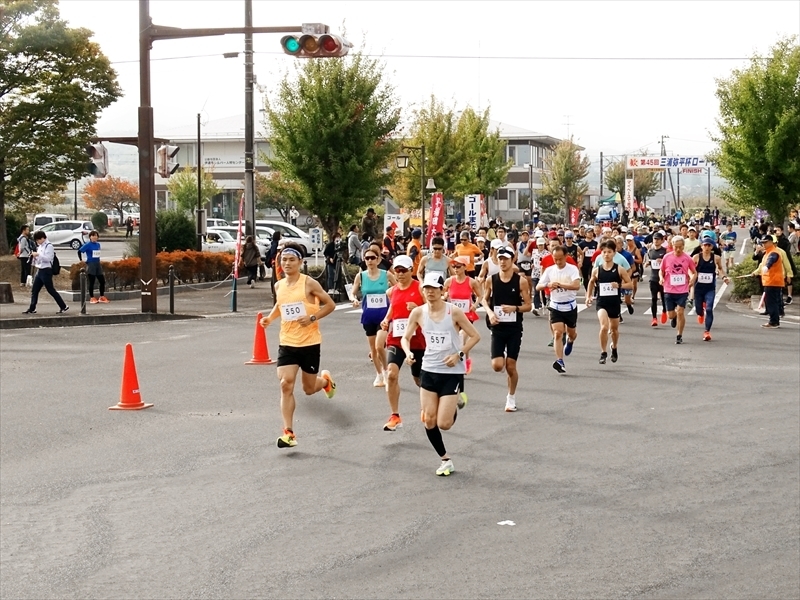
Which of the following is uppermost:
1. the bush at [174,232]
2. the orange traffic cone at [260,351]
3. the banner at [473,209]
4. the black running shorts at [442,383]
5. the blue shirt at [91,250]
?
the banner at [473,209]

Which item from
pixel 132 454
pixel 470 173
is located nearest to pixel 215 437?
pixel 132 454

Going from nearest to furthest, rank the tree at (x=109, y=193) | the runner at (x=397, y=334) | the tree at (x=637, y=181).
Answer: the runner at (x=397, y=334) < the tree at (x=109, y=193) < the tree at (x=637, y=181)

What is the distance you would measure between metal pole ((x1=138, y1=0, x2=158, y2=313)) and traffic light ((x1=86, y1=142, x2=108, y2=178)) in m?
0.89

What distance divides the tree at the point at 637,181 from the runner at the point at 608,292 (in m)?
113

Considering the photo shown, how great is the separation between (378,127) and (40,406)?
2073 cm

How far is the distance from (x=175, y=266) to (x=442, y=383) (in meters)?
22.5

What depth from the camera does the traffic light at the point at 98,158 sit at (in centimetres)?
2366

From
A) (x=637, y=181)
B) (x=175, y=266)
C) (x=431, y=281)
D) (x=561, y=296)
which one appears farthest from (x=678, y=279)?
(x=637, y=181)

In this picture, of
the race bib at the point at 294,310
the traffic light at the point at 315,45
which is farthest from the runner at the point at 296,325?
the traffic light at the point at 315,45

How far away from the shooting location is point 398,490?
35.2 feet

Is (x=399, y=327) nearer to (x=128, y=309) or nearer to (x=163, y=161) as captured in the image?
(x=163, y=161)

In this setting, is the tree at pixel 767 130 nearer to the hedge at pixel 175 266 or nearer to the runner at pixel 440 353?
the hedge at pixel 175 266

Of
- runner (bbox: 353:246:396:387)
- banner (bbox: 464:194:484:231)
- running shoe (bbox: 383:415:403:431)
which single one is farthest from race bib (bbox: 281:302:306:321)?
banner (bbox: 464:194:484:231)

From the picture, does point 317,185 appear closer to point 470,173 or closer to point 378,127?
point 378,127
